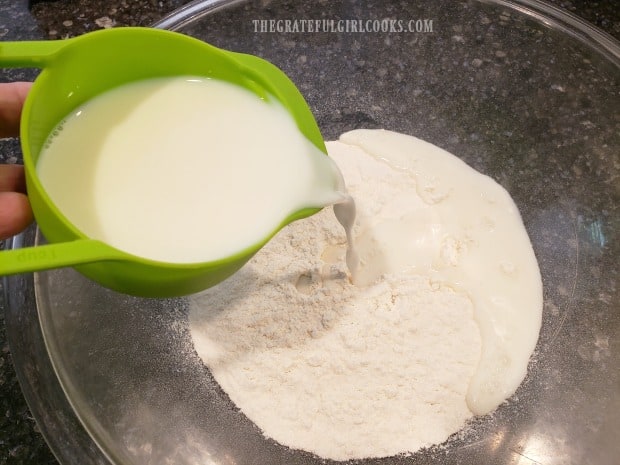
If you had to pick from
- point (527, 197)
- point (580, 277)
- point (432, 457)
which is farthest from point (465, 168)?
point (432, 457)

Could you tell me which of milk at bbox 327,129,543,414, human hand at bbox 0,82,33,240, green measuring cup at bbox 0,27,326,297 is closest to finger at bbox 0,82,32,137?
human hand at bbox 0,82,33,240

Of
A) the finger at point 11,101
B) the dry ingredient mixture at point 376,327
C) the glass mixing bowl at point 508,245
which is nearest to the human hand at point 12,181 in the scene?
the finger at point 11,101

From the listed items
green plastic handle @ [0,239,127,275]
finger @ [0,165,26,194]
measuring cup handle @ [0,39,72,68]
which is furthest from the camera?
finger @ [0,165,26,194]

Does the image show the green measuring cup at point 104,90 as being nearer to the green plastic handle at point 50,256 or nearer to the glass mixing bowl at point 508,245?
the green plastic handle at point 50,256

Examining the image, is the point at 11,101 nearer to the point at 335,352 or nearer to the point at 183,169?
the point at 183,169

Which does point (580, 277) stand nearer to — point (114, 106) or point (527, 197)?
point (527, 197)

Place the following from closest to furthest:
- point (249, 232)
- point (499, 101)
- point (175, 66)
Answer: point (249, 232), point (175, 66), point (499, 101)

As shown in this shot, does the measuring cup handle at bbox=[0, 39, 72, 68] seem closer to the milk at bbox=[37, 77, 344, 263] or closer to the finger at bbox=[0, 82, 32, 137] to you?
the milk at bbox=[37, 77, 344, 263]
